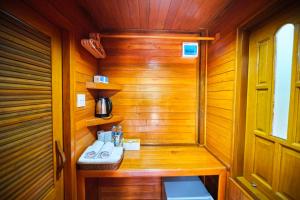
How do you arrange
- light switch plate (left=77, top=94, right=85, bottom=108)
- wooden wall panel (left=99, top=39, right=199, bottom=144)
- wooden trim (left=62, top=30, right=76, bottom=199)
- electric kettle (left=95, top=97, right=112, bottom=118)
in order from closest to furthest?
wooden trim (left=62, top=30, right=76, bottom=199) → light switch plate (left=77, top=94, right=85, bottom=108) → electric kettle (left=95, top=97, right=112, bottom=118) → wooden wall panel (left=99, top=39, right=199, bottom=144)

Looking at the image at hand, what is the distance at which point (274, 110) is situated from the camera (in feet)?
3.10

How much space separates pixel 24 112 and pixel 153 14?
1.32 metres

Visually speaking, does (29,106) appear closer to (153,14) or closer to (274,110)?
(153,14)

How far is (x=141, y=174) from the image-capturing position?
1.31m

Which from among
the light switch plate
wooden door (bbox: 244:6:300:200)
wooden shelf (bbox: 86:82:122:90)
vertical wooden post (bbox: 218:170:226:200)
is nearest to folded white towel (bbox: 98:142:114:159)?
Answer: the light switch plate

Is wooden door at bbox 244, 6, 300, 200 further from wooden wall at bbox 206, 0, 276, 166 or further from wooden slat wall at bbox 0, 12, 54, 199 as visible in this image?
wooden slat wall at bbox 0, 12, 54, 199

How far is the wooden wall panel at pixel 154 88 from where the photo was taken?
6.05ft

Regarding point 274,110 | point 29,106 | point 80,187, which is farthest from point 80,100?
point 274,110

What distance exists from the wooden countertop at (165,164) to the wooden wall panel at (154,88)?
25 cm

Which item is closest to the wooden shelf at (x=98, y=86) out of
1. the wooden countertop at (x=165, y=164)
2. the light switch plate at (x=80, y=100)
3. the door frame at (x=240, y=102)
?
the light switch plate at (x=80, y=100)

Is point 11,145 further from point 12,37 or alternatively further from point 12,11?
point 12,11

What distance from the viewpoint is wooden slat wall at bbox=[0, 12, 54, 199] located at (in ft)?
2.27

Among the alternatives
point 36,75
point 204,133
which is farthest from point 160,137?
point 36,75

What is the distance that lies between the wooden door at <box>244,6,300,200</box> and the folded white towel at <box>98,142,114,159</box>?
1190mm
